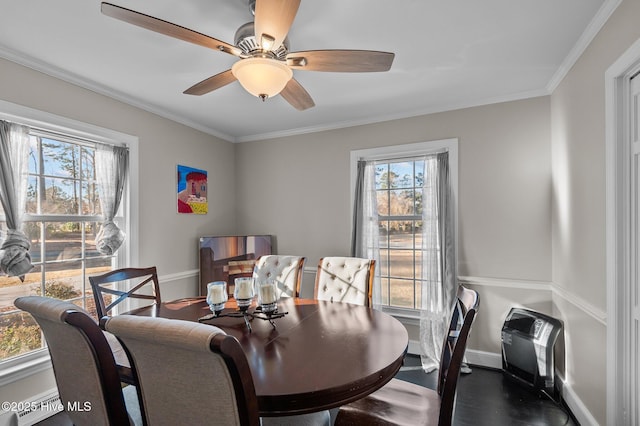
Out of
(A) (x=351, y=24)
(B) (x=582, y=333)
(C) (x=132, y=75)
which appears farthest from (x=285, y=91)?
(B) (x=582, y=333)

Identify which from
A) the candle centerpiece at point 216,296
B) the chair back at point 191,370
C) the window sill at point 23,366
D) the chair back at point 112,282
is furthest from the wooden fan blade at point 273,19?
the window sill at point 23,366

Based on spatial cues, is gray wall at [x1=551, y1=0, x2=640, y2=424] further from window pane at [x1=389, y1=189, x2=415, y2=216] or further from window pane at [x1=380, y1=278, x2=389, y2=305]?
window pane at [x1=380, y1=278, x2=389, y2=305]

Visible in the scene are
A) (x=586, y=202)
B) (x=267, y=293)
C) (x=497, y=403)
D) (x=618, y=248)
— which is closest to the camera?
(x=618, y=248)

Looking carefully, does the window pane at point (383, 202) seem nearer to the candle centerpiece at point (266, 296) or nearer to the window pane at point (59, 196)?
the candle centerpiece at point (266, 296)

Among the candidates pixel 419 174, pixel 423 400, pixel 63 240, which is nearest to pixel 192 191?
pixel 63 240

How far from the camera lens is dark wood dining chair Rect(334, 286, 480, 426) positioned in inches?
54.6

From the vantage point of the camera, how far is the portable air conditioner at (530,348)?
8.16 feet

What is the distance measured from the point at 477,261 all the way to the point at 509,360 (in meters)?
0.91

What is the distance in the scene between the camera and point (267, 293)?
1925 mm

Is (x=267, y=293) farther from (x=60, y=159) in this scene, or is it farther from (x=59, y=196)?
(x=60, y=159)

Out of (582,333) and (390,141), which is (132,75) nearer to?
(390,141)

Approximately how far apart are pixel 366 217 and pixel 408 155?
2.75ft

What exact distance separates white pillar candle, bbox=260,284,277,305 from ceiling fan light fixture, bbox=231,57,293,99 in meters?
1.12

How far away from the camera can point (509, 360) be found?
2779 mm
